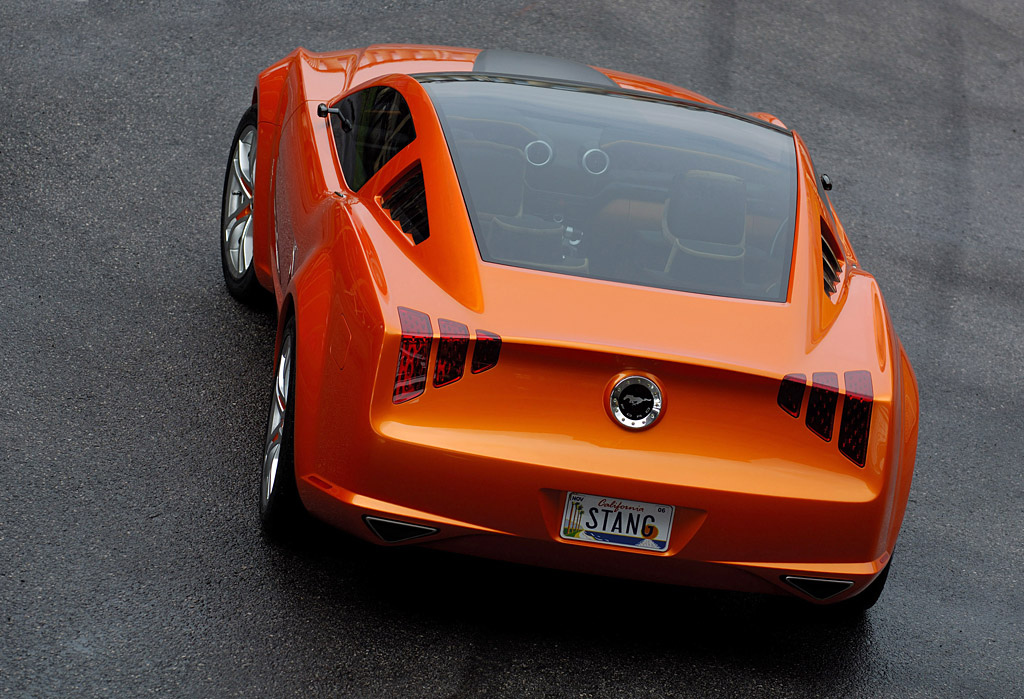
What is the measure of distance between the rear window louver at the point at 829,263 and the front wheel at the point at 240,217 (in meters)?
2.47

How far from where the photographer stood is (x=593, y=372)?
323 cm

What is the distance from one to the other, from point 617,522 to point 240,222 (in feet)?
9.57

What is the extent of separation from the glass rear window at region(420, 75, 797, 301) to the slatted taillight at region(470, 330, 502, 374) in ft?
1.14

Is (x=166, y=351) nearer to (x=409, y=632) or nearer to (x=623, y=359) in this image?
(x=409, y=632)

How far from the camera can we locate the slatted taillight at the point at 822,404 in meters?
3.29

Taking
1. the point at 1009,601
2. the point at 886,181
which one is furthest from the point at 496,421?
the point at 886,181

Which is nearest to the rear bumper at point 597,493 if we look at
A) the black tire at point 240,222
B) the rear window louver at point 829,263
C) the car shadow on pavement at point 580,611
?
the car shadow on pavement at point 580,611

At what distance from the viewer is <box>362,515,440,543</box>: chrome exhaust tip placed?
333 cm

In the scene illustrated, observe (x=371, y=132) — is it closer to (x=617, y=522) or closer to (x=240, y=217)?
(x=240, y=217)

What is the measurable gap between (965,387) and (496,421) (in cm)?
359

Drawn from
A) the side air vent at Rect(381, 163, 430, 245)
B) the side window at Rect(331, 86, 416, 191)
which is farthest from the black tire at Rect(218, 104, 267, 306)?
the side air vent at Rect(381, 163, 430, 245)

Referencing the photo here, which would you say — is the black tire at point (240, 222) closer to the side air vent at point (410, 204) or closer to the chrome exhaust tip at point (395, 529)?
the side air vent at point (410, 204)

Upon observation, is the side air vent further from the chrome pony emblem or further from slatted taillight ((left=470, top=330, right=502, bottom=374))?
the chrome pony emblem

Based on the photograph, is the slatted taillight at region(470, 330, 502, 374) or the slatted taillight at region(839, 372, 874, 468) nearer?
the slatted taillight at region(470, 330, 502, 374)
